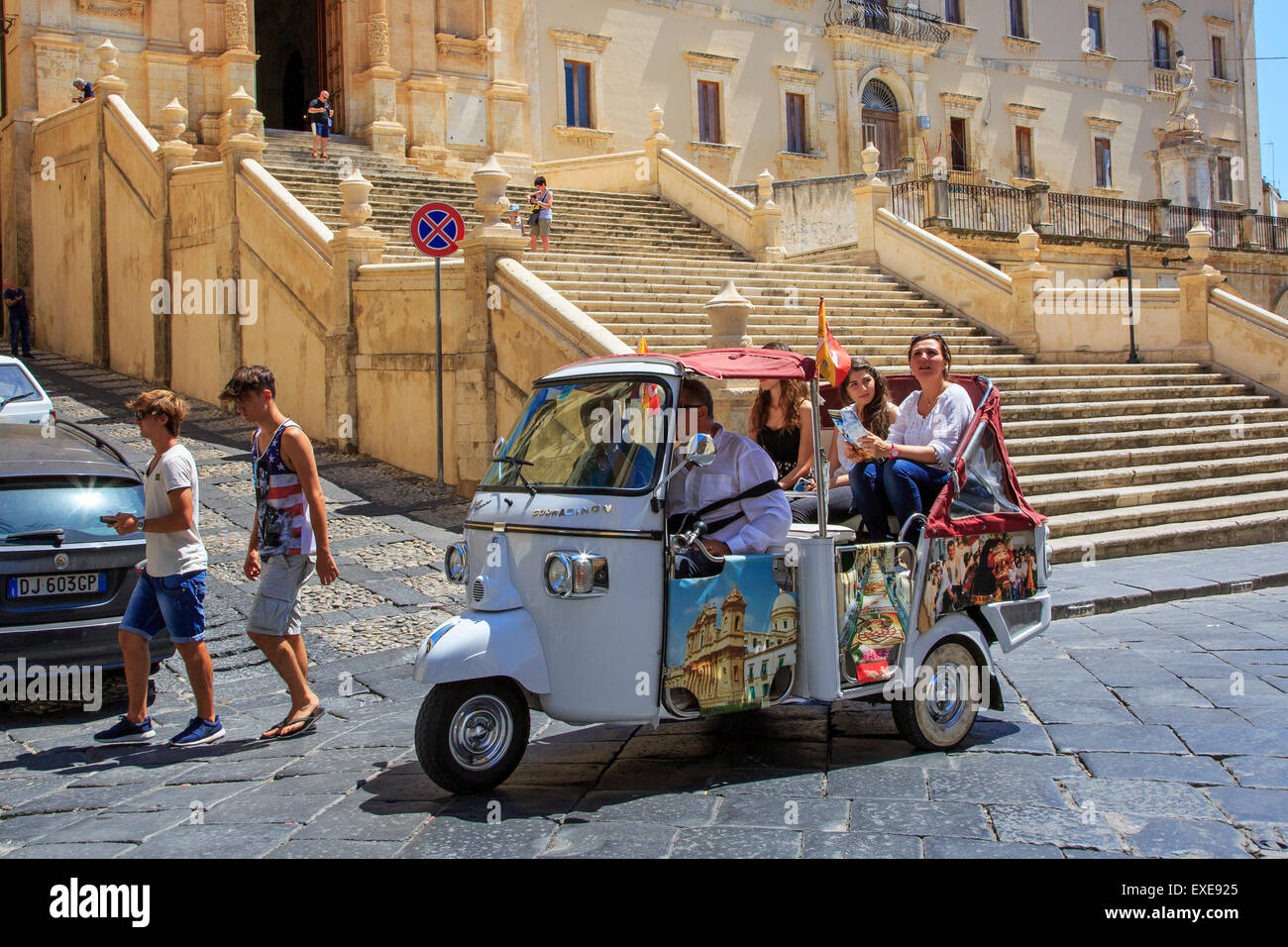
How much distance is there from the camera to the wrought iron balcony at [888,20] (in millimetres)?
34625

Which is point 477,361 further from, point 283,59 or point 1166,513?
point 283,59

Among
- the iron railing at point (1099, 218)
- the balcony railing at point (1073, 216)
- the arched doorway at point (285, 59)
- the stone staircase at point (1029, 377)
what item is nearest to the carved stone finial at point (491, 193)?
the stone staircase at point (1029, 377)

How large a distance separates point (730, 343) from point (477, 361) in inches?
123

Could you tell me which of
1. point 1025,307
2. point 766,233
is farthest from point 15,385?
point 1025,307

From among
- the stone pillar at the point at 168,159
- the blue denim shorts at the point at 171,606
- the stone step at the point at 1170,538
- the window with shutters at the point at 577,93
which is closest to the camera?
the blue denim shorts at the point at 171,606

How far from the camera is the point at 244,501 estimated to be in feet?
39.0

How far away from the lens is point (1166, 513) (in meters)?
12.8

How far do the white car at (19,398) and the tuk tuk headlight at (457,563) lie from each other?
6409 mm

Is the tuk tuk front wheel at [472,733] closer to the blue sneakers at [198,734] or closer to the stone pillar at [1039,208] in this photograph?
the blue sneakers at [198,734]

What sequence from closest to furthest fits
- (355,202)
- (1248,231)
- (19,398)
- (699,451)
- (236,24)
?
(699,451) → (19,398) → (355,202) → (236,24) → (1248,231)

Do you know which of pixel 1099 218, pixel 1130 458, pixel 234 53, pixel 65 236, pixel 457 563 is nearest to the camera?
pixel 457 563

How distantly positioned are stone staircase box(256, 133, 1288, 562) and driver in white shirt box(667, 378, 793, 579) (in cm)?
689

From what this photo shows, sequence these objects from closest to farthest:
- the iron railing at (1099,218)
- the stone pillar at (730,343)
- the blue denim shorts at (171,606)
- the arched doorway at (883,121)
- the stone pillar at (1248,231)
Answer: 1. the blue denim shorts at (171,606)
2. the stone pillar at (730,343)
3. the iron railing at (1099,218)
4. the stone pillar at (1248,231)
5. the arched doorway at (883,121)

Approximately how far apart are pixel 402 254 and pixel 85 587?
423 inches
